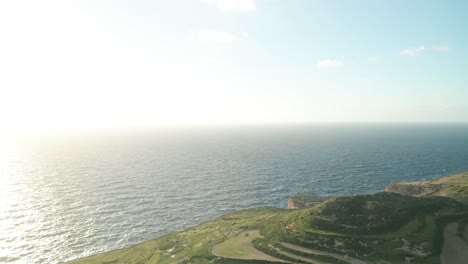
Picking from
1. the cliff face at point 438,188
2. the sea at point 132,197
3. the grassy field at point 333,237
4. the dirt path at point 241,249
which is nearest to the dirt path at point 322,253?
the grassy field at point 333,237

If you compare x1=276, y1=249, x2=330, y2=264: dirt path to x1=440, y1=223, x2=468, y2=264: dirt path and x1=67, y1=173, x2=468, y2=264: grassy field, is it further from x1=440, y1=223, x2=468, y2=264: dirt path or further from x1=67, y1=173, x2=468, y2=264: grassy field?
x1=440, y1=223, x2=468, y2=264: dirt path

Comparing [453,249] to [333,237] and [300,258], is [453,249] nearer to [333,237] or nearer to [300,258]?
[333,237]

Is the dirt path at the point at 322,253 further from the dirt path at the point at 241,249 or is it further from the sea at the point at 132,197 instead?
the sea at the point at 132,197

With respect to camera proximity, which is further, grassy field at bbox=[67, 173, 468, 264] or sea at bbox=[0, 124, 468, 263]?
sea at bbox=[0, 124, 468, 263]

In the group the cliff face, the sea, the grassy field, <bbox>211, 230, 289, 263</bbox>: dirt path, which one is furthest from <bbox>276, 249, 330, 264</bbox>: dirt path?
the cliff face

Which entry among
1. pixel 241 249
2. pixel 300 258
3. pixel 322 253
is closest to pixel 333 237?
pixel 322 253

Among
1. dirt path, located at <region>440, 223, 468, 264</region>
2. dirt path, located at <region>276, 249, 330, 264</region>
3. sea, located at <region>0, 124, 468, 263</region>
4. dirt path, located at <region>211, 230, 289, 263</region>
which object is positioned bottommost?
sea, located at <region>0, 124, 468, 263</region>

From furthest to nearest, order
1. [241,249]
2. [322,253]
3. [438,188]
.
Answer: [438,188]
[241,249]
[322,253]

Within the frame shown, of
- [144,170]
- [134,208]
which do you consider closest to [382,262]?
[134,208]
